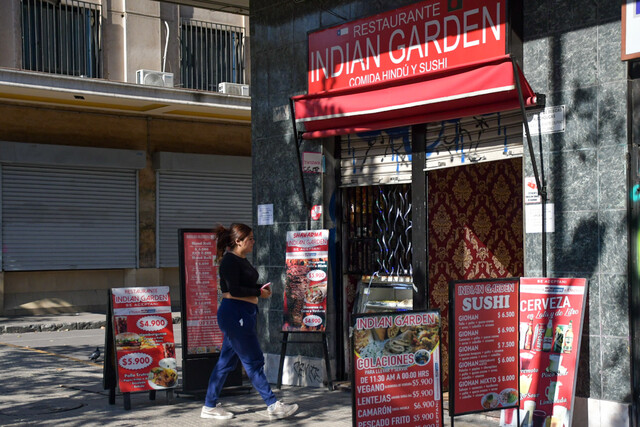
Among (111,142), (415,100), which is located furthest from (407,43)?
(111,142)

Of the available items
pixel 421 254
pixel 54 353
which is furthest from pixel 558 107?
pixel 54 353

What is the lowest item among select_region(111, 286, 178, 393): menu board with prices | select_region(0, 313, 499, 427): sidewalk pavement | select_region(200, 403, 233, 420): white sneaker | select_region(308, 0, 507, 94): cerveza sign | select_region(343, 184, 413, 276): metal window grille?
select_region(0, 313, 499, 427): sidewalk pavement

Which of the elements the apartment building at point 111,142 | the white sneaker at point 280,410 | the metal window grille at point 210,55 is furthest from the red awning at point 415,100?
the metal window grille at point 210,55

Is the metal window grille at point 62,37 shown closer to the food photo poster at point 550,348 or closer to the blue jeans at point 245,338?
the blue jeans at point 245,338

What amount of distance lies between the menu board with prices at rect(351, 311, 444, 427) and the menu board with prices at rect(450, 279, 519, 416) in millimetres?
298

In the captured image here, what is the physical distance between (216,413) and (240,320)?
928 mm

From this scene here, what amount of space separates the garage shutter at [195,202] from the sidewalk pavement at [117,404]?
9442 millimetres

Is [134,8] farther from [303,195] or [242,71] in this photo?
[303,195]

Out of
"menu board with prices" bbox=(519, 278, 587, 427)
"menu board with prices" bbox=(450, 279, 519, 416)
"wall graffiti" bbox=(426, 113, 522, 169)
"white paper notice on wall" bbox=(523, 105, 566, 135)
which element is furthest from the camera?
"wall graffiti" bbox=(426, 113, 522, 169)

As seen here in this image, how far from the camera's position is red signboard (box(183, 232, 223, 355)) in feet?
30.2

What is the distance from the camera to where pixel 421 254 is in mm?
9219

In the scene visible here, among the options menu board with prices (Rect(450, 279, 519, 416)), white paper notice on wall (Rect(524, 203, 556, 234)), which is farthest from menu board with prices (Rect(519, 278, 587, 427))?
white paper notice on wall (Rect(524, 203, 556, 234))

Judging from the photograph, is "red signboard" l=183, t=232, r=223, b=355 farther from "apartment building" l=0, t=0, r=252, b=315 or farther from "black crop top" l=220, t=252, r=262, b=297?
"apartment building" l=0, t=0, r=252, b=315

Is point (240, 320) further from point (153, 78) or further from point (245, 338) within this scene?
point (153, 78)
